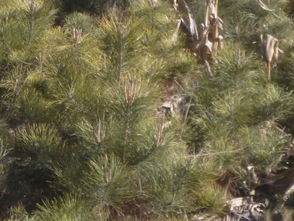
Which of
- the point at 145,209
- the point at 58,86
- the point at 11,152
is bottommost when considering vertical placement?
the point at 145,209

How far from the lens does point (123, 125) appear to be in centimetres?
95

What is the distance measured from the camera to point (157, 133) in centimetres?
93

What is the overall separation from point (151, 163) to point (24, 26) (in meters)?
0.68

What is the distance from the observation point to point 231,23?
78.4 inches

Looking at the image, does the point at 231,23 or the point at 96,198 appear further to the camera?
the point at 231,23

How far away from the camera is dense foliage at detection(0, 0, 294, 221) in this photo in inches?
37.1

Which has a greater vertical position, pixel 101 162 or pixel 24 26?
pixel 24 26

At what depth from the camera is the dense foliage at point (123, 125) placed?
0.94m

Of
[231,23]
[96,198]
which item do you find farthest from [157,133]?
[231,23]

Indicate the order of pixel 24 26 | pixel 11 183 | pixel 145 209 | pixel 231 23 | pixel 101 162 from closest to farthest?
pixel 101 162 → pixel 145 209 → pixel 11 183 → pixel 24 26 → pixel 231 23

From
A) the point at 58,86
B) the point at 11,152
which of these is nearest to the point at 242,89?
the point at 58,86

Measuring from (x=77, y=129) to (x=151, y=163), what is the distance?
0.18m

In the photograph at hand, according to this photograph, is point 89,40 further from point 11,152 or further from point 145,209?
point 145,209

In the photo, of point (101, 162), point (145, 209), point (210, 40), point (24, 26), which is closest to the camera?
point (101, 162)
